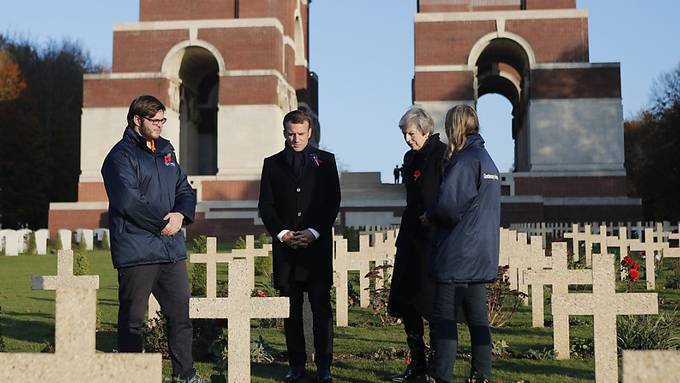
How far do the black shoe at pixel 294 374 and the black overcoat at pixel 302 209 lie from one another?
531mm

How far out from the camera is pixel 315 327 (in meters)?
5.33

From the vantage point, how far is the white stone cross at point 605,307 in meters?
3.96

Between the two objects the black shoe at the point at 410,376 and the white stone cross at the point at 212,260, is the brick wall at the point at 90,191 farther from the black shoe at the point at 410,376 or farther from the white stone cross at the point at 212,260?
the black shoe at the point at 410,376

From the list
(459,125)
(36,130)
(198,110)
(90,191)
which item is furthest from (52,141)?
(459,125)

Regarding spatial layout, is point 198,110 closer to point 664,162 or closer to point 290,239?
point 664,162

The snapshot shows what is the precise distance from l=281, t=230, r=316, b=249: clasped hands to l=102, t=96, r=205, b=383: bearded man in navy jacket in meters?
0.63

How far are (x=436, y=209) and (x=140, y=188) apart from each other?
167 cm

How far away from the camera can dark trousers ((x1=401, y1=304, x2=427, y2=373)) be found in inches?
210

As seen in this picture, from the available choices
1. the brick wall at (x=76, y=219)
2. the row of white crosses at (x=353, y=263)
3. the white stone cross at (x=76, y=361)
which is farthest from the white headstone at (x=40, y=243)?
the white stone cross at (x=76, y=361)

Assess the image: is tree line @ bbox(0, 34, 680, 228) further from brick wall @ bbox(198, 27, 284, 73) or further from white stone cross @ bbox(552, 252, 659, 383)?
white stone cross @ bbox(552, 252, 659, 383)

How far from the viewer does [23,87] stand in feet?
142

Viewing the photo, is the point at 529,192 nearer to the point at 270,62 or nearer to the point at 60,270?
the point at 270,62

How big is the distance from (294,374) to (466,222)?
155cm

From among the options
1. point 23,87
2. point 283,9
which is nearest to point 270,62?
point 283,9
